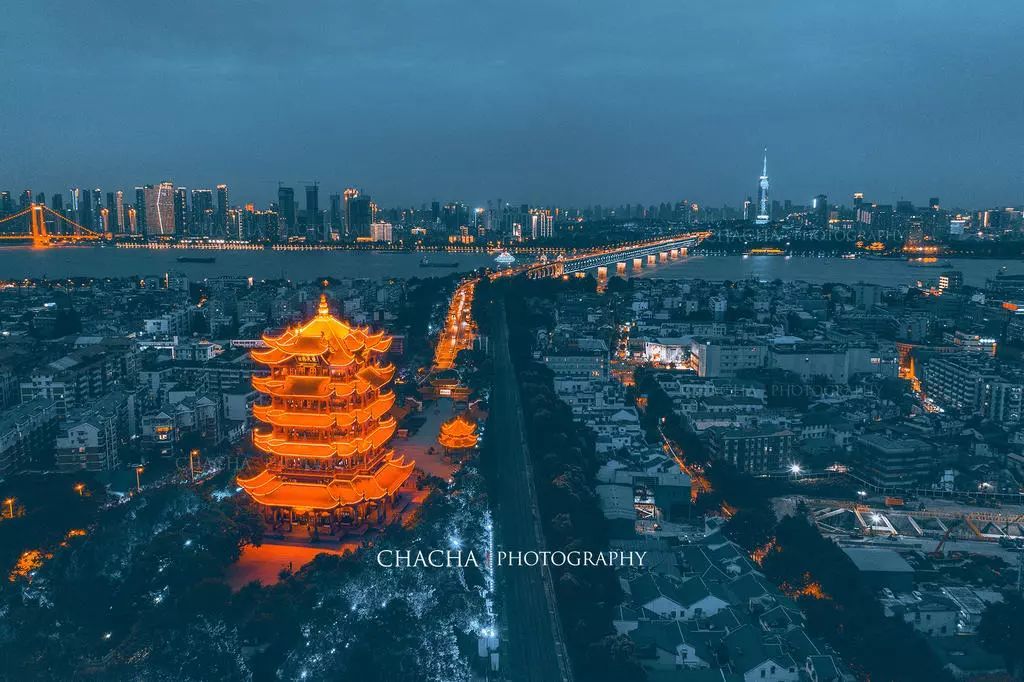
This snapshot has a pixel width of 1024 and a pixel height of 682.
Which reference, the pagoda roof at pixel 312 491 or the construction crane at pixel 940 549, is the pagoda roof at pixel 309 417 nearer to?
the pagoda roof at pixel 312 491

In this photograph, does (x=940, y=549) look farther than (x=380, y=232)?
No

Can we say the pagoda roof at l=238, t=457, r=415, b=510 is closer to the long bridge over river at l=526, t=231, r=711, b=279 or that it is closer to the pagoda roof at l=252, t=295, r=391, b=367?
the pagoda roof at l=252, t=295, r=391, b=367

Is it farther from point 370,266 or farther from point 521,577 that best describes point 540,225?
point 521,577

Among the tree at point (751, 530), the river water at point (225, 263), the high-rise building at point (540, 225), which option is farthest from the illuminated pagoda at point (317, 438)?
the high-rise building at point (540, 225)

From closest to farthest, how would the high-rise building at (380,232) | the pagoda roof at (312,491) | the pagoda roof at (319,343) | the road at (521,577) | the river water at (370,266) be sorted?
the road at (521,577), the pagoda roof at (312,491), the pagoda roof at (319,343), the river water at (370,266), the high-rise building at (380,232)

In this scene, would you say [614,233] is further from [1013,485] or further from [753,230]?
[1013,485]

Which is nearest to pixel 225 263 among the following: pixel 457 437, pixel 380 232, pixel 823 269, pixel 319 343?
pixel 380 232
